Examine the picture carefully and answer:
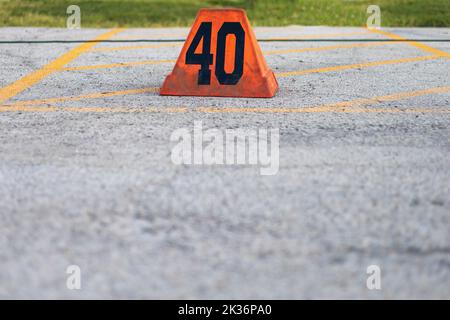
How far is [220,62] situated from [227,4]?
8.72m

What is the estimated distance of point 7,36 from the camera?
9656 mm

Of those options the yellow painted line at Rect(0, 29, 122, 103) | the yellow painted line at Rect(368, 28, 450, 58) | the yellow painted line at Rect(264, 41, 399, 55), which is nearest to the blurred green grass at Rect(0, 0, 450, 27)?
the yellow painted line at Rect(368, 28, 450, 58)

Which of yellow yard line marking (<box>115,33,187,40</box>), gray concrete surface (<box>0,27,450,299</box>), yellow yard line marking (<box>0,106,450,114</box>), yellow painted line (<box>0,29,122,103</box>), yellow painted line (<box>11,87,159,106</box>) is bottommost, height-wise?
gray concrete surface (<box>0,27,450,299</box>)

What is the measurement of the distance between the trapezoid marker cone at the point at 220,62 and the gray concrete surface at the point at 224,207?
42cm

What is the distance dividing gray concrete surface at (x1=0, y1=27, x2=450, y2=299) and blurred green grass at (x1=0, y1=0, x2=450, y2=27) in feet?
22.9

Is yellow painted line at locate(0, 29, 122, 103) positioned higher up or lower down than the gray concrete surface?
higher up

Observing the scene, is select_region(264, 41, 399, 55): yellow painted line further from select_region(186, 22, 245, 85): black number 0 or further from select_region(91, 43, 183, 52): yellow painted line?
select_region(186, 22, 245, 85): black number 0

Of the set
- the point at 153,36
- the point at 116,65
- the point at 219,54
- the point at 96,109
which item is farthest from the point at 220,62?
the point at 153,36

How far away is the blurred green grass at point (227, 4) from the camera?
1180 centimetres

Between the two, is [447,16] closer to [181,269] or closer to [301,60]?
[301,60]

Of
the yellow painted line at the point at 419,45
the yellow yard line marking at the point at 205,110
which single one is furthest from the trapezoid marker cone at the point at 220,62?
the yellow painted line at the point at 419,45

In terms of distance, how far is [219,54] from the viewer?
566 cm

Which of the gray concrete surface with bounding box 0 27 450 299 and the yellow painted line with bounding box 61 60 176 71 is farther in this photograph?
the yellow painted line with bounding box 61 60 176 71

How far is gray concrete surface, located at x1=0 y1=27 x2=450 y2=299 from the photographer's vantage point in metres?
2.36
